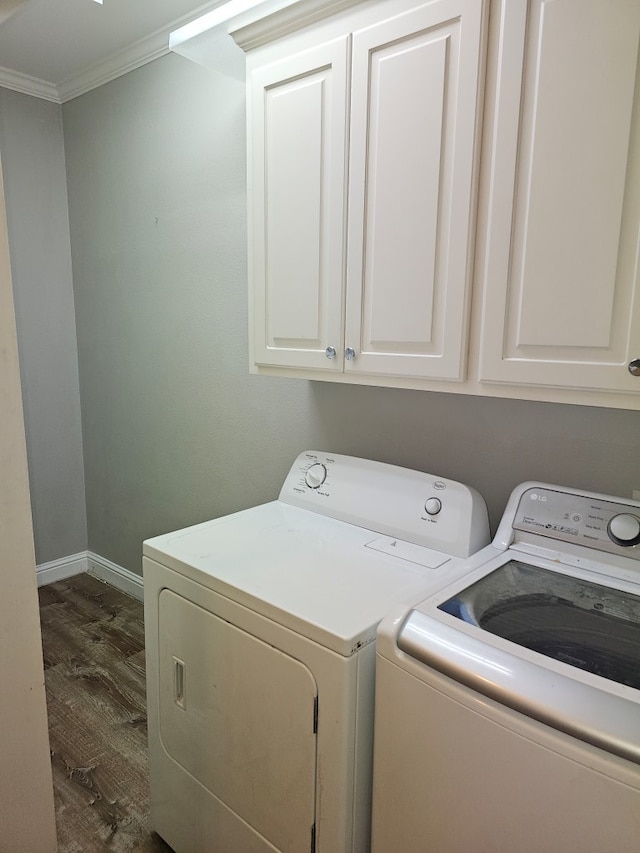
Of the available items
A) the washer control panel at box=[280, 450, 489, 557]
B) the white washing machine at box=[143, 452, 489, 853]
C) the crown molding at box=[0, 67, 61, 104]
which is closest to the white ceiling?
the crown molding at box=[0, 67, 61, 104]

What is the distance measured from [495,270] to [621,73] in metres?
0.40

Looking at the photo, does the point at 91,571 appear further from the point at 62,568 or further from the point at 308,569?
the point at 308,569

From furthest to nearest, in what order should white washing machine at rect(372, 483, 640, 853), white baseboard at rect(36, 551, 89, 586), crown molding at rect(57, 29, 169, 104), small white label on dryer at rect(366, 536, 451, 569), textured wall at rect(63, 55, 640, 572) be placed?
white baseboard at rect(36, 551, 89, 586), crown molding at rect(57, 29, 169, 104), textured wall at rect(63, 55, 640, 572), small white label on dryer at rect(366, 536, 451, 569), white washing machine at rect(372, 483, 640, 853)

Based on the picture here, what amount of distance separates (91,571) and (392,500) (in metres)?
2.41

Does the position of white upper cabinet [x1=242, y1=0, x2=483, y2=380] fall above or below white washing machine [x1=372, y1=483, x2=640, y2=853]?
above

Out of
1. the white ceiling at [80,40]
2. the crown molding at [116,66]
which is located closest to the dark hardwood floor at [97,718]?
the white ceiling at [80,40]

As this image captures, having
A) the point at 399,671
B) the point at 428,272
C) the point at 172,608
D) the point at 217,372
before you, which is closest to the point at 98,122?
the point at 217,372

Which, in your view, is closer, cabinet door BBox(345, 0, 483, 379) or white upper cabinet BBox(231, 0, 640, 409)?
white upper cabinet BBox(231, 0, 640, 409)

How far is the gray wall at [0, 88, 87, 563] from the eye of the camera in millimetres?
2889

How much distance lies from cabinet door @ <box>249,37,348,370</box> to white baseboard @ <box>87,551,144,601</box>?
1.85 metres

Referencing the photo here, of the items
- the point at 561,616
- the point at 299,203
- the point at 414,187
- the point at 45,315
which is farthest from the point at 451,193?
the point at 45,315

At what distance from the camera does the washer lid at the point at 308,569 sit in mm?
1195

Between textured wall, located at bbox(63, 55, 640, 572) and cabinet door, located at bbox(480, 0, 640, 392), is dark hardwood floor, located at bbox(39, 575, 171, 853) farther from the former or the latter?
cabinet door, located at bbox(480, 0, 640, 392)

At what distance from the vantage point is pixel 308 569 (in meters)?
1.42
